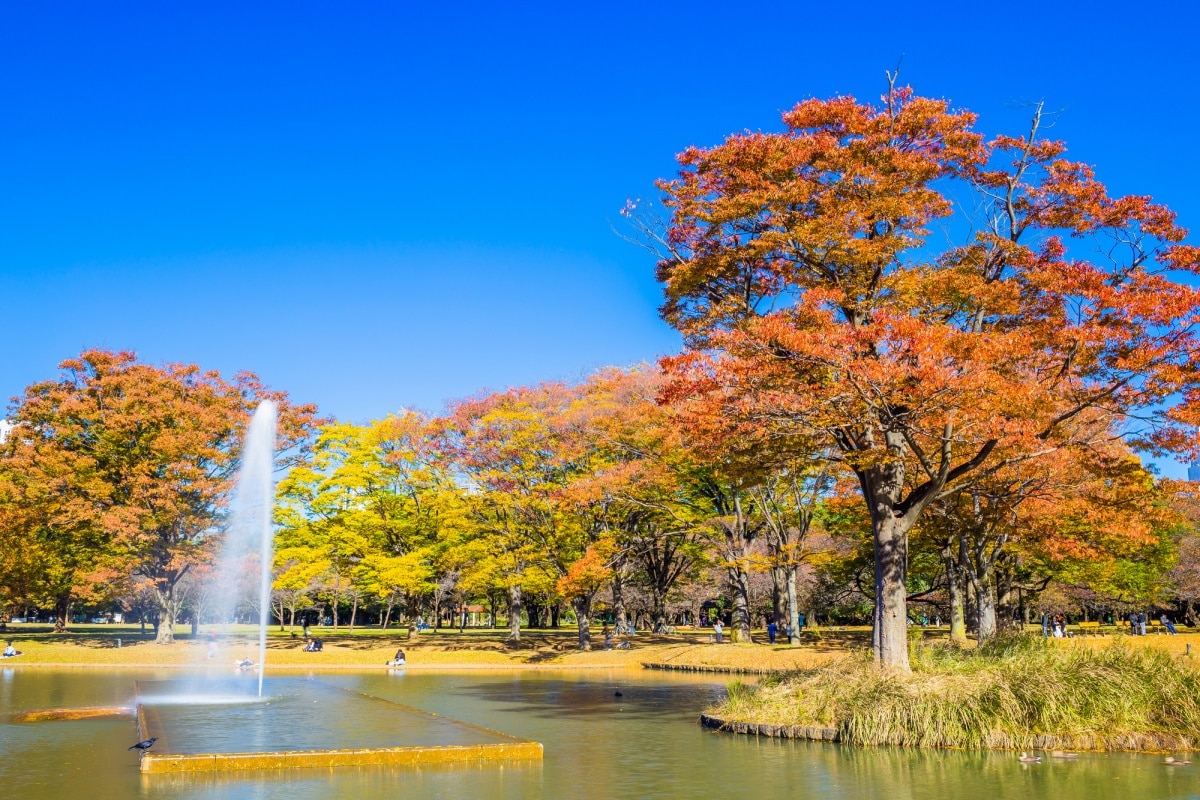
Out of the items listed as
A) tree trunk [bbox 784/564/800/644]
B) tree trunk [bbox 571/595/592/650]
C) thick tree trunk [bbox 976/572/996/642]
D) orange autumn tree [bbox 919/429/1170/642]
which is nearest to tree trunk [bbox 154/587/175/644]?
tree trunk [bbox 571/595/592/650]

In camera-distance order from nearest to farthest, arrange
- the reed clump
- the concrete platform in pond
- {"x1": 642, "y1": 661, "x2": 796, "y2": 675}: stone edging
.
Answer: the concrete platform in pond < the reed clump < {"x1": 642, "y1": 661, "x2": 796, "y2": 675}: stone edging

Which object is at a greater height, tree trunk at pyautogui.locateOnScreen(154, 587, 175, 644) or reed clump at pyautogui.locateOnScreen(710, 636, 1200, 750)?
reed clump at pyautogui.locateOnScreen(710, 636, 1200, 750)

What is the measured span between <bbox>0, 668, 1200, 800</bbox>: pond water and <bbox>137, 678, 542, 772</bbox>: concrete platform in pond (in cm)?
31

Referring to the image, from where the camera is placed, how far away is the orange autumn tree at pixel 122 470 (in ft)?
141

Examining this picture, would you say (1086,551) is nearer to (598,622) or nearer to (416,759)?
(416,759)

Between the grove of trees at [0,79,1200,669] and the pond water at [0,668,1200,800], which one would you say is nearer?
the pond water at [0,668,1200,800]

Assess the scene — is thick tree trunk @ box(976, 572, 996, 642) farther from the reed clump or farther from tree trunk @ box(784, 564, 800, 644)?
the reed clump

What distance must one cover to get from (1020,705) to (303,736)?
11.6 meters

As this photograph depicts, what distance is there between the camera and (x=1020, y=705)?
14914 mm

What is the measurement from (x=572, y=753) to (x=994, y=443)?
976 cm

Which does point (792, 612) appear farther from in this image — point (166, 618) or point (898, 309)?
point (166, 618)

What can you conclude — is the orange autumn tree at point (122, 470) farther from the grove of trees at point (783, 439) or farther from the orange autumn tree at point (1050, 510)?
the orange autumn tree at point (1050, 510)

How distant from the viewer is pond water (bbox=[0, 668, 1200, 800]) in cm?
1102

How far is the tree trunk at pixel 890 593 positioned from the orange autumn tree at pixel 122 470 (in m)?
34.6
